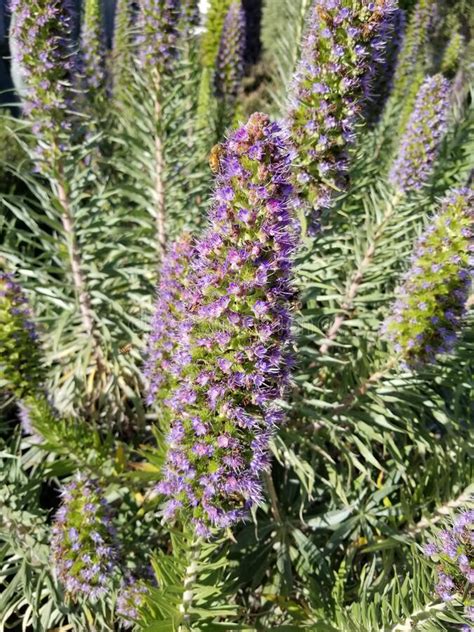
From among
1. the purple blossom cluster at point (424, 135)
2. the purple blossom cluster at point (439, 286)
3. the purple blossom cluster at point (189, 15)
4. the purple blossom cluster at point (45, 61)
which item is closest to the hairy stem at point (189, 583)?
the purple blossom cluster at point (439, 286)

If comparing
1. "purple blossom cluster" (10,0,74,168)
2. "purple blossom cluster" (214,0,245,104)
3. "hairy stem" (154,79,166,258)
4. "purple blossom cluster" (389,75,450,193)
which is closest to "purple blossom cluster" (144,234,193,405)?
"purple blossom cluster" (10,0,74,168)

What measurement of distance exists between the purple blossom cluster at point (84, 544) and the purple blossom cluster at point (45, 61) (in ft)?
8.10

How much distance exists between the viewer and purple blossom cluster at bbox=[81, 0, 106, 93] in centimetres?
518

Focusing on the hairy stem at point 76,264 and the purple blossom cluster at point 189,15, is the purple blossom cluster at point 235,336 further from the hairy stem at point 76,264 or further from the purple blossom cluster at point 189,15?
the purple blossom cluster at point 189,15

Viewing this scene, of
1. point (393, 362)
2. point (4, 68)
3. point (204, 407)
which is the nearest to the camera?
point (204, 407)

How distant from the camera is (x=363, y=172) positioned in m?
4.97

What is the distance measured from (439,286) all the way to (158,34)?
3.04 m

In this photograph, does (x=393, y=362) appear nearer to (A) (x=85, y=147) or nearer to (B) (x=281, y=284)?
(B) (x=281, y=284)

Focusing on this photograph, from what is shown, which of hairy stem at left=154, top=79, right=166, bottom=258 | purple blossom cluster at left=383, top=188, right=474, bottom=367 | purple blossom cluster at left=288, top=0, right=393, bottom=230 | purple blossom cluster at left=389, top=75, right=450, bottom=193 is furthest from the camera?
hairy stem at left=154, top=79, right=166, bottom=258

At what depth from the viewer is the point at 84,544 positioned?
2.67 m

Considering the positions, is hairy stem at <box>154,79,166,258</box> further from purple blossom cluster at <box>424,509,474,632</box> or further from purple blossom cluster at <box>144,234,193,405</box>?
purple blossom cluster at <box>424,509,474,632</box>

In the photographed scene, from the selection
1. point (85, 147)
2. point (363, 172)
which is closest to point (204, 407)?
point (85, 147)

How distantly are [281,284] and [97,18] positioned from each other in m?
4.92

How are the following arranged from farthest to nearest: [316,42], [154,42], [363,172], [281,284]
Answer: [363,172] → [154,42] → [316,42] → [281,284]
